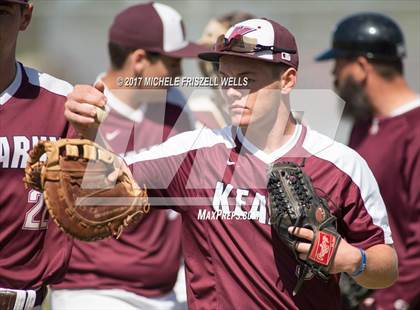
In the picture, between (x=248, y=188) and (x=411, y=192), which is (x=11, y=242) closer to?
(x=248, y=188)

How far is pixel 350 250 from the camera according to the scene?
387 cm

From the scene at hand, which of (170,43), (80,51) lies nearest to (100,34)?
(80,51)

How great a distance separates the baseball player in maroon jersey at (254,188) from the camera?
402 centimetres

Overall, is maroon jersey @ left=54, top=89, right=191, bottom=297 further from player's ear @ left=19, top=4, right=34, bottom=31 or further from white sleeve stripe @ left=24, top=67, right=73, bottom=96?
player's ear @ left=19, top=4, right=34, bottom=31

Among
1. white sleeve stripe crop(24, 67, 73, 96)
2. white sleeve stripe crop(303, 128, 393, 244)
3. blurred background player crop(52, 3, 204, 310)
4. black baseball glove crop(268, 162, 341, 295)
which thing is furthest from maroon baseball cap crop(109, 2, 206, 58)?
black baseball glove crop(268, 162, 341, 295)

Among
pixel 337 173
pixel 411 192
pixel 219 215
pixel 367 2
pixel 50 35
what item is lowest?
pixel 50 35

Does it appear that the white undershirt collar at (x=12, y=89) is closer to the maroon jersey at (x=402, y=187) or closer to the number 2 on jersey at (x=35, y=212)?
the number 2 on jersey at (x=35, y=212)

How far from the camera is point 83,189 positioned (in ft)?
12.4

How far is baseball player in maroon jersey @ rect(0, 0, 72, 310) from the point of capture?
166 inches

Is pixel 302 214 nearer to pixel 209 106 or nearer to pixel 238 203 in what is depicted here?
pixel 238 203

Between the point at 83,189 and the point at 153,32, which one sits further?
the point at 153,32

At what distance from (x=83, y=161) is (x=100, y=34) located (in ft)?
26.6

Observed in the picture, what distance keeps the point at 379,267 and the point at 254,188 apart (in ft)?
2.05

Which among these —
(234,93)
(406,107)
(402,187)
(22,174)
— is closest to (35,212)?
(22,174)
